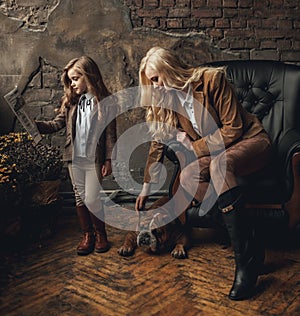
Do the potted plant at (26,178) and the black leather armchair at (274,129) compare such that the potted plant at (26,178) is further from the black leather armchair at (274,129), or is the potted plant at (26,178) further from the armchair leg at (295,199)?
the armchair leg at (295,199)

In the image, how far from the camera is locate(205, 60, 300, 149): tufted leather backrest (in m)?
2.70

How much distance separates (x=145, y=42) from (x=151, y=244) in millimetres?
1701

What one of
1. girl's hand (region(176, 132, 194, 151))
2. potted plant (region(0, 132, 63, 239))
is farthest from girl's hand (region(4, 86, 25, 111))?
girl's hand (region(176, 132, 194, 151))

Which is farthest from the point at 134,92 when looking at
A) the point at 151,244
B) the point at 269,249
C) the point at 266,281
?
the point at 266,281

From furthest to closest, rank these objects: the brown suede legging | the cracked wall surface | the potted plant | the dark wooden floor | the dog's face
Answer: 1. the cracked wall surface
2. the potted plant
3. the dog's face
4. the brown suede legging
5. the dark wooden floor

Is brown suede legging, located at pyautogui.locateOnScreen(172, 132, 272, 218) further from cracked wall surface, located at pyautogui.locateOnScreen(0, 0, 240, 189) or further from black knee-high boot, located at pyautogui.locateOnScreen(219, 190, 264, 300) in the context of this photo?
cracked wall surface, located at pyautogui.locateOnScreen(0, 0, 240, 189)

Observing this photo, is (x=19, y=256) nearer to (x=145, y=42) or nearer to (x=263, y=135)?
(x=263, y=135)

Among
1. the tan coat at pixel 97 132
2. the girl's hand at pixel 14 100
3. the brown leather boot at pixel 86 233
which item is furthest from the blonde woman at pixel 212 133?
the girl's hand at pixel 14 100

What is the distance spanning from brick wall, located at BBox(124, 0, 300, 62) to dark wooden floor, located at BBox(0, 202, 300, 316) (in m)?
1.59

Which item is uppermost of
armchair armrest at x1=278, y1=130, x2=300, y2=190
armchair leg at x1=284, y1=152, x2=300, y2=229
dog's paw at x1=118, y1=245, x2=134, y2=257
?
armchair armrest at x1=278, y1=130, x2=300, y2=190

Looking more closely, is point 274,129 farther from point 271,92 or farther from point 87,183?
point 87,183

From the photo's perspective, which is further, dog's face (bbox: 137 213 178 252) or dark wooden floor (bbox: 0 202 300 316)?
dog's face (bbox: 137 213 178 252)

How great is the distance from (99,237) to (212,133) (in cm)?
95

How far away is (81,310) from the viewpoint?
6.09 feet
